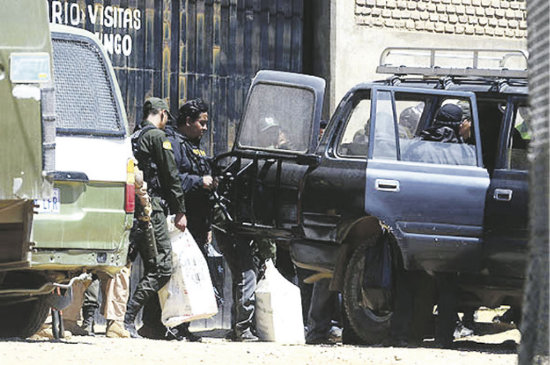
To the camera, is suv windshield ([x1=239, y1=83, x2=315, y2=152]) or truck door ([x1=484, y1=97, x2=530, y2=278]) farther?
suv windshield ([x1=239, y1=83, x2=315, y2=152])

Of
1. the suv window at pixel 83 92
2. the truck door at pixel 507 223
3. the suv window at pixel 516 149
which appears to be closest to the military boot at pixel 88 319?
the suv window at pixel 83 92

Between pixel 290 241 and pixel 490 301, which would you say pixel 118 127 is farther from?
pixel 490 301

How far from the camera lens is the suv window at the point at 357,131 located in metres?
10.5

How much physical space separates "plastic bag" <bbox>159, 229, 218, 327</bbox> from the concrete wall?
5.34 metres

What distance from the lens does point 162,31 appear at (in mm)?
15055

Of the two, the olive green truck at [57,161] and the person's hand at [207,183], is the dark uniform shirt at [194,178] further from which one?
the olive green truck at [57,161]

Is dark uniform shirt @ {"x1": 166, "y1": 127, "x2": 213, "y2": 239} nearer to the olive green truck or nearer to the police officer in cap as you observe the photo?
the police officer in cap

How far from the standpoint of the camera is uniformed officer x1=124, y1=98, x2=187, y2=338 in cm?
1127

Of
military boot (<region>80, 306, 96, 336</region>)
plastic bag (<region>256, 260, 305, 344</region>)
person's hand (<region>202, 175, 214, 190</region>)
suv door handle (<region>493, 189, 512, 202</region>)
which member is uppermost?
suv door handle (<region>493, 189, 512, 202</region>)

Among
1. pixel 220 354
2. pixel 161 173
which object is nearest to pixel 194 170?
pixel 161 173

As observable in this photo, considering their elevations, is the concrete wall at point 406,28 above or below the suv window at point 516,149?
above

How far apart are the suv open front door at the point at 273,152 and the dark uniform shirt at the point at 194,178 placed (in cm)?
64

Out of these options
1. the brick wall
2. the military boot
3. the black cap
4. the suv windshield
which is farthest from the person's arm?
the brick wall

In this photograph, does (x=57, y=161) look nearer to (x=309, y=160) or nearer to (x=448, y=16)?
(x=309, y=160)
